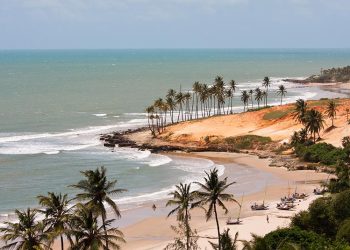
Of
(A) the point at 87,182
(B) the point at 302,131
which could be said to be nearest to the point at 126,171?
(B) the point at 302,131

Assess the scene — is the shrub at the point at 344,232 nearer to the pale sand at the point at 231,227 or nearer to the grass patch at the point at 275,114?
the pale sand at the point at 231,227

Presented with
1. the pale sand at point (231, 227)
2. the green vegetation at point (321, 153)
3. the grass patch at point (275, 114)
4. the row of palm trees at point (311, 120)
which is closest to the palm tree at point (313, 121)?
the row of palm trees at point (311, 120)

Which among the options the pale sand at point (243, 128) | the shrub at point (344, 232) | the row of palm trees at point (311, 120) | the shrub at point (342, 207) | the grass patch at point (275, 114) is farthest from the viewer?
the grass patch at point (275, 114)

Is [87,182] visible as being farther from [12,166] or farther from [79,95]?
[79,95]

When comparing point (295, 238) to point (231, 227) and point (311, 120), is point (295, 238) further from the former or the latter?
point (311, 120)

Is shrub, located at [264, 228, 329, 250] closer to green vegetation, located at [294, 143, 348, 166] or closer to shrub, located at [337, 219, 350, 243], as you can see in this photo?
shrub, located at [337, 219, 350, 243]
